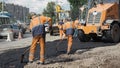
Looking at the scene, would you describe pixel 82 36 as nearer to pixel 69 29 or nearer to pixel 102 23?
pixel 102 23

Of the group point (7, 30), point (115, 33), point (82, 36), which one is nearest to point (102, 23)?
point (115, 33)

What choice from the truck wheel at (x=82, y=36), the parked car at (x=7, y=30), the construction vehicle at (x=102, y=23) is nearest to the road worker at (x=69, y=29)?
the construction vehicle at (x=102, y=23)

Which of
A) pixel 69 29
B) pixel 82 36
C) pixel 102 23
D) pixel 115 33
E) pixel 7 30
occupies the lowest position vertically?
pixel 7 30

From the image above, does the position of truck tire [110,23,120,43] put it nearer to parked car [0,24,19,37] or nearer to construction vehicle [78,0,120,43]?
construction vehicle [78,0,120,43]

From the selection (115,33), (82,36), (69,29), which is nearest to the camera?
(69,29)

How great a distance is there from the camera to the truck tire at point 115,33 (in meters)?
25.9

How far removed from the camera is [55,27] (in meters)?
44.9

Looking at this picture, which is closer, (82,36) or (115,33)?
(115,33)

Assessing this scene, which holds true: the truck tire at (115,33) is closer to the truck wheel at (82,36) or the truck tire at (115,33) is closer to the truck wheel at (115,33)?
the truck wheel at (115,33)

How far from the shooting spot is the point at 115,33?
26203mm

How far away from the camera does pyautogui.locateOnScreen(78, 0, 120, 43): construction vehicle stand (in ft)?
85.0

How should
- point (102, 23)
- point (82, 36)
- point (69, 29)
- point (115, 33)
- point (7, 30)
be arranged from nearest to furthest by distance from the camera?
1. point (69, 29)
2. point (115, 33)
3. point (102, 23)
4. point (82, 36)
5. point (7, 30)

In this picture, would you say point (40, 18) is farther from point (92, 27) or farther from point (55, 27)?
point (55, 27)

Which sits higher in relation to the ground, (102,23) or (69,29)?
(69,29)
